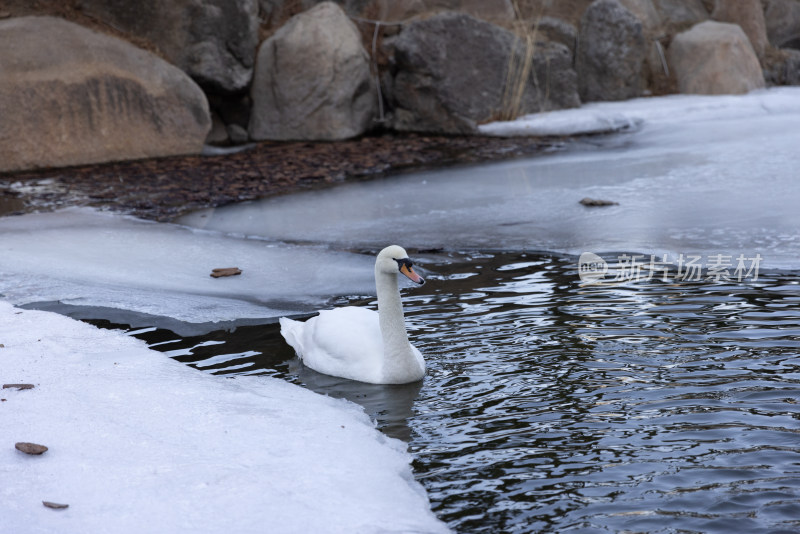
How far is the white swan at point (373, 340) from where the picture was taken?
4.91m

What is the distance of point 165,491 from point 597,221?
5192mm

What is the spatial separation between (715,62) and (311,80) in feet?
21.4

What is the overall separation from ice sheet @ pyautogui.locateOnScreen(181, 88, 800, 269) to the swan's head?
7.91ft

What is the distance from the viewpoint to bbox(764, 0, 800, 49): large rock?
19.7 metres

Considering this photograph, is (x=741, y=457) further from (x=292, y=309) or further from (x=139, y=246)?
(x=139, y=246)

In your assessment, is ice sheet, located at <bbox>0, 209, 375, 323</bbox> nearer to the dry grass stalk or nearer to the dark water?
the dark water

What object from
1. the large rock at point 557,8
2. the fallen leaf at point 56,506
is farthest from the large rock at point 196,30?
the fallen leaf at point 56,506

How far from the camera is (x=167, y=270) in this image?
7.00 meters

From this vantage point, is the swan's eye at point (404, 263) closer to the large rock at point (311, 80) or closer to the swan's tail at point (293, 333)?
the swan's tail at point (293, 333)

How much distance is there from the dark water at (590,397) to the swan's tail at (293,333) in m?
0.09

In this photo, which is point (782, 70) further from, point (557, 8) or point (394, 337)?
point (394, 337)

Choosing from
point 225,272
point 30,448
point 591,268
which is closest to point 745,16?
point 591,268

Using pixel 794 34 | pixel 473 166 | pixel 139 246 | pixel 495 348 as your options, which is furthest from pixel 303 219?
pixel 794 34

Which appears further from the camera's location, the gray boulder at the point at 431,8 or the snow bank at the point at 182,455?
the gray boulder at the point at 431,8
